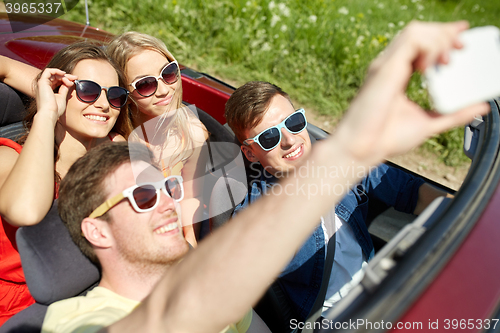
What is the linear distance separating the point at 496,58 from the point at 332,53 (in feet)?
13.7

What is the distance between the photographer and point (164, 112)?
218 centimetres

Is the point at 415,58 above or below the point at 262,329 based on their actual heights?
above

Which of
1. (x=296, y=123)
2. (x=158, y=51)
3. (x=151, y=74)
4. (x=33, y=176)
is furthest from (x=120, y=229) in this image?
(x=158, y=51)

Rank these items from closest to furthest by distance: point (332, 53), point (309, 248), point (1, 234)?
point (1, 234), point (309, 248), point (332, 53)

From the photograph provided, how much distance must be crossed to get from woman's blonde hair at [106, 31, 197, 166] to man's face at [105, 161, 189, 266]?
91 centimetres

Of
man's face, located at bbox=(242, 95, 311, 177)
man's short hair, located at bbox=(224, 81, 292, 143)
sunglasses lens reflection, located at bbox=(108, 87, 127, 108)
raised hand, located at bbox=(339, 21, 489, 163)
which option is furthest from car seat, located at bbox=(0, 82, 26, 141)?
raised hand, located at bbox=(339, 21, 489, 163)

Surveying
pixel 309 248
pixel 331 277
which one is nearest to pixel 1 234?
pixel 309 248

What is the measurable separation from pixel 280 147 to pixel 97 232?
37.4 inches

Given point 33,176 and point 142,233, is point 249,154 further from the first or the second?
point 33,176

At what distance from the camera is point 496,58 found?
0.70 m

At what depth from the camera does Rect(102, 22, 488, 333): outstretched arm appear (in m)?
0.64

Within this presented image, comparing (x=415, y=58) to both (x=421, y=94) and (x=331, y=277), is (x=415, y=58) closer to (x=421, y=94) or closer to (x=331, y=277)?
(x=331, y=277)

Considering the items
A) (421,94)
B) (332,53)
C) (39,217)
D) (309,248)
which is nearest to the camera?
(39,217)

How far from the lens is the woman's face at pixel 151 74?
2061mm
